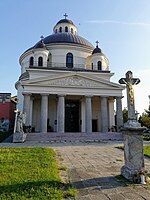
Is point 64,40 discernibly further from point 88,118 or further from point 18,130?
point 18,130

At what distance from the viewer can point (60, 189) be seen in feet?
14.3

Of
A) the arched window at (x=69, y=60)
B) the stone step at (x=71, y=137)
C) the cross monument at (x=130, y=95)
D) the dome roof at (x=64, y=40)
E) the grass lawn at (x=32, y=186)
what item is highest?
the dome roof at (x=64, y=40)

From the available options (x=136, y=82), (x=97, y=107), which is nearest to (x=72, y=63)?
(x=97, y=107)

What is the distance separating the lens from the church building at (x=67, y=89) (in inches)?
985

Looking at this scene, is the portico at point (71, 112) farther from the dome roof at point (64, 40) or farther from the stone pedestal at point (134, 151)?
the stone pedestal at point (134, 151)

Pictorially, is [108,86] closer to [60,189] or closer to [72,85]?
[72,85]

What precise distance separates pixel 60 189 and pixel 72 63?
3101 cm

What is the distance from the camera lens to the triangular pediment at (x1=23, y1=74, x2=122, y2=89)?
2519 cm

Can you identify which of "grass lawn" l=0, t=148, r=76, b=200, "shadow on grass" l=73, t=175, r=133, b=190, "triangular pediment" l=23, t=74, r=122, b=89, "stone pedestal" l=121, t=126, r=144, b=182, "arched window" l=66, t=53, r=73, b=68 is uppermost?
"arched window" l=66, t=53, r=73, b=68

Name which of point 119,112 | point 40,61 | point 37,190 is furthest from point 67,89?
point 37,190

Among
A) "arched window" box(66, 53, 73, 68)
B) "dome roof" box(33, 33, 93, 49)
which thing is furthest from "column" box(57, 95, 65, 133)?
"dome roof" box(33, 33, 93, 49)

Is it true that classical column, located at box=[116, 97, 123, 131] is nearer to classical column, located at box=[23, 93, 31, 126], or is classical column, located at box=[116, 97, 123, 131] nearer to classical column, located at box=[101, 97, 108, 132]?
classical column, located at box=[101, 97, 108, 132]

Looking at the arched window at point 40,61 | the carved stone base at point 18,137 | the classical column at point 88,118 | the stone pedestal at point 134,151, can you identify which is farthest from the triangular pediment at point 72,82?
the stone pedestal at point 134,151

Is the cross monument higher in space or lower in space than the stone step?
higher
